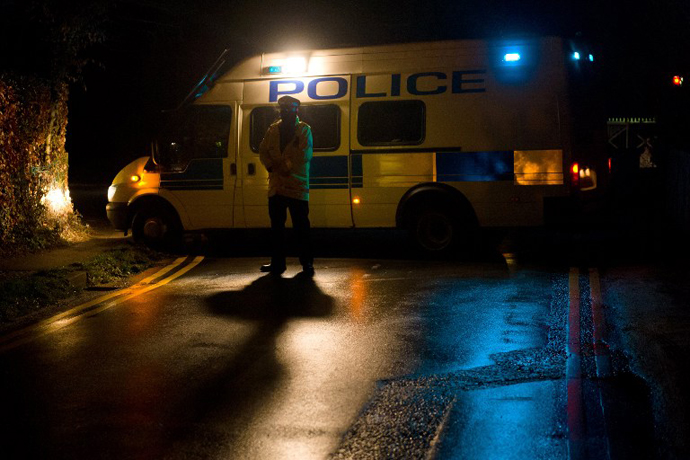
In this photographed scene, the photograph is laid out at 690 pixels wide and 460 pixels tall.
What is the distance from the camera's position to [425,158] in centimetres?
1086

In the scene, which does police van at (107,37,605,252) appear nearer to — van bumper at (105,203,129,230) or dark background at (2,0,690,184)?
van bumper at (105,203,129,230)

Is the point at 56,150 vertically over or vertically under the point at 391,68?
under

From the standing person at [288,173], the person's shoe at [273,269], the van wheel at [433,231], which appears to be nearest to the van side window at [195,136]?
the standing person at [288,173]

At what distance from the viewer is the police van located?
10.4m

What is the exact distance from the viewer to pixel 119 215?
12273mm

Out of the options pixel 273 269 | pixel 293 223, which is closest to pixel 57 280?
pixel 273 269

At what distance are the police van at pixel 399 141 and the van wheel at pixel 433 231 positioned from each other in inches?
0.6

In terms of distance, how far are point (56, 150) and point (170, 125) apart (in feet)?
6.42

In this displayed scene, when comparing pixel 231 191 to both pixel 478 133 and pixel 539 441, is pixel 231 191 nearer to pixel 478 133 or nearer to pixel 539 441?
pixel 478 133

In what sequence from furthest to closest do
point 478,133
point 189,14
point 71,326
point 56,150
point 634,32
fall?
point 634,32 < point 189,14 < point 56,150 < point 478,133 < point 71,326

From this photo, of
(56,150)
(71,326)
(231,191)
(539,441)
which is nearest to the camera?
(539,441)

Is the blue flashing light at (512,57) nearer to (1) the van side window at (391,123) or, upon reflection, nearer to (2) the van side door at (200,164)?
(1) the van side window at (391,123)

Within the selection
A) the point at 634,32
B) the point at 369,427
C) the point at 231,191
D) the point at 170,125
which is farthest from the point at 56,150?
the point at 634,32

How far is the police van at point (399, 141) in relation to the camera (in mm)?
10430
